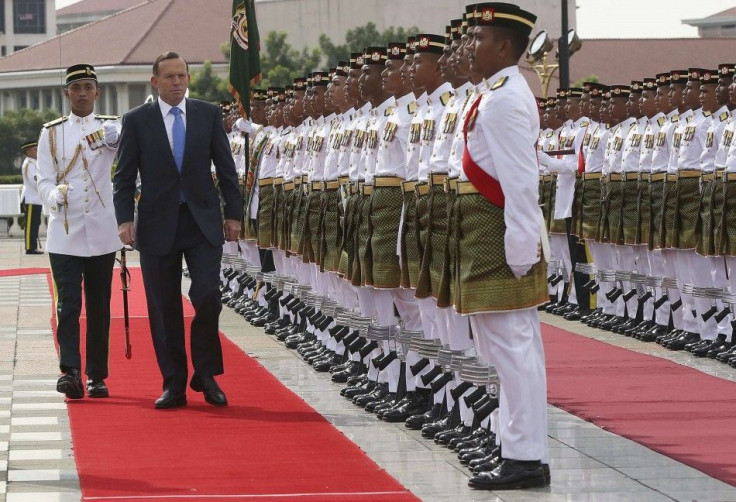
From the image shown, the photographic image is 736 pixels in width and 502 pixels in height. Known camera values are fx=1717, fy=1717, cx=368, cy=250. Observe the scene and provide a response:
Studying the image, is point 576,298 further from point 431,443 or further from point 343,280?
point 431,443

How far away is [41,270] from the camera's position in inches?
1093

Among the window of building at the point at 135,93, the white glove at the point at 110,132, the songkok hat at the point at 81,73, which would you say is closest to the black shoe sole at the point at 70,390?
the white glove at the point at 110,132

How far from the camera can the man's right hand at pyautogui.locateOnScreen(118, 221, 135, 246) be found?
33.9ft

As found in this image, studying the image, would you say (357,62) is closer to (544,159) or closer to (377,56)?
(377,56)

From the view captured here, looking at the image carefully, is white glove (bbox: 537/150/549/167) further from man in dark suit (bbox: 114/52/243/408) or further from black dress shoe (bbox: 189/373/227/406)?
black dress shoe (bbox: 189/373/227/406)

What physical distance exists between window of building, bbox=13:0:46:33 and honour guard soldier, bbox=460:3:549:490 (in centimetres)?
12212

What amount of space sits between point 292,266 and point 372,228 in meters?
4.76

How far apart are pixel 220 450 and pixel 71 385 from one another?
2382 millimetres

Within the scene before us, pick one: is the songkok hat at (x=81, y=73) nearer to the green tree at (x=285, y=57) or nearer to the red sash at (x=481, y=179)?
the red sash at (x=481, y=179)

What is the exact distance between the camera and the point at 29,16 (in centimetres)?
12681

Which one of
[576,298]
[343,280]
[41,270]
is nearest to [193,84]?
[41,270]

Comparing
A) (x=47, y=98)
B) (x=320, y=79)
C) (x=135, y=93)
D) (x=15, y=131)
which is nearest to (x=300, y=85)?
(x=320, y=79)

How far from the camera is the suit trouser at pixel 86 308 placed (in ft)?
→ 36.1

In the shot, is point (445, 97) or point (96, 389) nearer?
point (445, 97)
